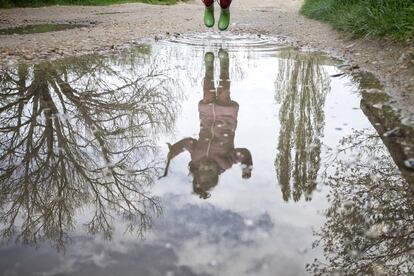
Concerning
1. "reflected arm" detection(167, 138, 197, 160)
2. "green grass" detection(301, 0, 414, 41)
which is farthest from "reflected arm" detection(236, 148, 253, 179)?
"green grass" detection(301, 0, 414, 41)

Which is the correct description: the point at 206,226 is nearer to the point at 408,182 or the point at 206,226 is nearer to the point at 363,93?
the point at 408,182

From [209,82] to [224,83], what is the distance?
19 centimetres

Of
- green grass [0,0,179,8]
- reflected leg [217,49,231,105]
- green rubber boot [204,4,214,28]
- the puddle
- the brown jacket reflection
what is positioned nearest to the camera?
the brown jacket reflection

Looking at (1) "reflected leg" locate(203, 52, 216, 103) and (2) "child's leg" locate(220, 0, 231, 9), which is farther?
(2) "child's leg" locate(220, 0, 231, 9)

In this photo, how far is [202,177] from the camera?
2619mm

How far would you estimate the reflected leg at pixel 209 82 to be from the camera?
427 centimetres

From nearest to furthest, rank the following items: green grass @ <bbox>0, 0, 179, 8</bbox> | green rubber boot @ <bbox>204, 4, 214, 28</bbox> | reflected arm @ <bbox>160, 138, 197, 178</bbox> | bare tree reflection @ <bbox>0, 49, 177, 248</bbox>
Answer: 1. bare tree reflection @ <bbox>0, 49, 177, 248</bbox>
2. reflected arm @ <bbox>160, 138, 197, 178</bbox>
3. green rubber boot @ <bbox>204, 4, 214, 28</bbox>
4. green grass @ <bbox>0, 0, 179, 8</bbox>

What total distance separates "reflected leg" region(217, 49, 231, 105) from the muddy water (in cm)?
4

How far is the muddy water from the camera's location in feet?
6.10

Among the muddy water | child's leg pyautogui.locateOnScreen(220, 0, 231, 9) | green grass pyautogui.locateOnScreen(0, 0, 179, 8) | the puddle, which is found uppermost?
child's leg pyautogui.locateOnScreen(220, 0, 231, 9)

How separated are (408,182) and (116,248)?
1779 millimetres

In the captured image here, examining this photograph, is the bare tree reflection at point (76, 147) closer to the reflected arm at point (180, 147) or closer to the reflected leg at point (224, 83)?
the reflected arm at point (180, 147)

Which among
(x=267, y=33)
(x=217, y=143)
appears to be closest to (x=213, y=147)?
(x=217, y=143)

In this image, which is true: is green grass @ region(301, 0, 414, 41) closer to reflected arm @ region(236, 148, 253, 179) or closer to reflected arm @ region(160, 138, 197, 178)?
reflected arm @ region(236, 148, 253, 179)
